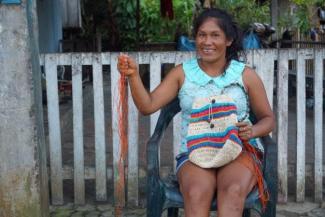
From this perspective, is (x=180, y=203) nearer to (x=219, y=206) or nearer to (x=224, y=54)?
(x=219, y=206)

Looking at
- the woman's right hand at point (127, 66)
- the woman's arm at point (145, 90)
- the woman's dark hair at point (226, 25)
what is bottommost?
the woman's arm at point (145, 90)

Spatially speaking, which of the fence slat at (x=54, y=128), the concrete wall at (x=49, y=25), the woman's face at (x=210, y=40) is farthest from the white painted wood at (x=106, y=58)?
the concrete wall at (x=49, y=25)

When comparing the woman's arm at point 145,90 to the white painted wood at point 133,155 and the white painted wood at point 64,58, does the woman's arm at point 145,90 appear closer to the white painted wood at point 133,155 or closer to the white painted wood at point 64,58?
the white painted wood at point 133,155

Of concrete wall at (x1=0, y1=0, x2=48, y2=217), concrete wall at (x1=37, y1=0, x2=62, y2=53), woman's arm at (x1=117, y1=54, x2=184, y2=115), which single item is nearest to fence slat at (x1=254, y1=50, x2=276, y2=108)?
woman's arm at (x1=117, y1=54, x2=184, y2=115)

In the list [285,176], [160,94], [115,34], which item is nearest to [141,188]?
[285,176]

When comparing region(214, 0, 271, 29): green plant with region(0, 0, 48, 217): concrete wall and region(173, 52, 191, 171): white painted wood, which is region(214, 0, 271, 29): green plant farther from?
region(0, 0, 48, 217): concrete wall

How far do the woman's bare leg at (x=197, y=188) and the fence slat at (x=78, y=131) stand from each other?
1400 mm

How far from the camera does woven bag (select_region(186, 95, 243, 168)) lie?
8.83ft

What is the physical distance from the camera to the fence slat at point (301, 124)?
3.89m

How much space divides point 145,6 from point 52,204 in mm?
10813

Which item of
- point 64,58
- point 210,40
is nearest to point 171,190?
point 210,40

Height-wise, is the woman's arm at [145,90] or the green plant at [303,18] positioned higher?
the green plant at [303,18]

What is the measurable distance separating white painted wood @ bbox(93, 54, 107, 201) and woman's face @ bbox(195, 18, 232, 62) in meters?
1.15

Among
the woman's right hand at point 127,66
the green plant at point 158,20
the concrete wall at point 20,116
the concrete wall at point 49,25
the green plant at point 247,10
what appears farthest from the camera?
the green plant at point 158,20
